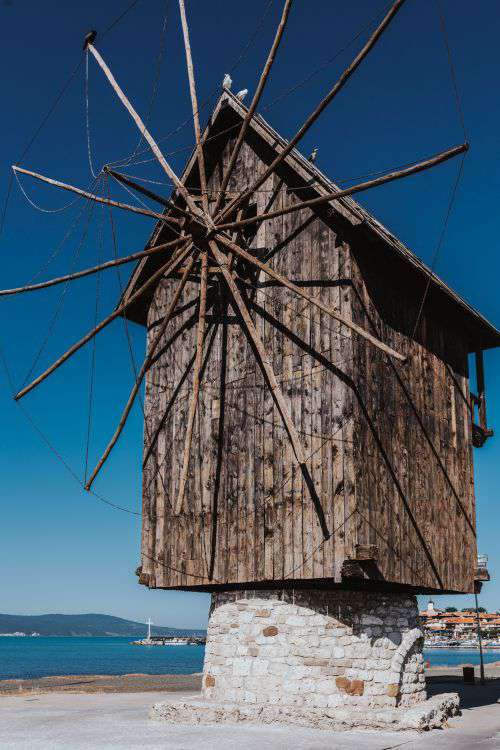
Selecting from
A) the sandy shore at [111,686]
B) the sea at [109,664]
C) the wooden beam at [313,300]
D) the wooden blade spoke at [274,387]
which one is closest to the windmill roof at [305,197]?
the wooden beam at [313,300]

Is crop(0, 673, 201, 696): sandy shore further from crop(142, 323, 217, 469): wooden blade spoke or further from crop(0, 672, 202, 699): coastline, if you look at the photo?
crop(142, 323, 217, 469): wooden blade spoke

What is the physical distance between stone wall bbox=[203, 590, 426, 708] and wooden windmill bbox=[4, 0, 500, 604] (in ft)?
1.68

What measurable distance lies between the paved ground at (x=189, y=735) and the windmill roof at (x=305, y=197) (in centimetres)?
768

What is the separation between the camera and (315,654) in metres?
13.4

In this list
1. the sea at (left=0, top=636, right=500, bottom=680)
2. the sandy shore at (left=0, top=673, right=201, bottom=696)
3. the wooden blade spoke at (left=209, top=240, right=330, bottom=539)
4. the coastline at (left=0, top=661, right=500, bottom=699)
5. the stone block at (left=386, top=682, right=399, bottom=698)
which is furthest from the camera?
the sea at (left=0, top=636, right=500, bottom=680)

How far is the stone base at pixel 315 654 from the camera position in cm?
1331

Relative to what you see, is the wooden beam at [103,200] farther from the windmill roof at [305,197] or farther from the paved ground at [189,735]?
the paved ground at [189,735]

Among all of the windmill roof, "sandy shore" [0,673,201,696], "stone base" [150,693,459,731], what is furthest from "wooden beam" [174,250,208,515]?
"sandy shore" [0,673,201,696]

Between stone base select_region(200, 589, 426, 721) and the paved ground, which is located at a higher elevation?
stone base select_region(200, 589, 426, 721)

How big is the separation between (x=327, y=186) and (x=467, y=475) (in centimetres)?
677

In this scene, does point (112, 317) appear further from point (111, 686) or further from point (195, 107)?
point (111, 686)

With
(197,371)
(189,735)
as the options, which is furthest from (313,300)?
(189,735)

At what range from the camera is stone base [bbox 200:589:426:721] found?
43.7 ft

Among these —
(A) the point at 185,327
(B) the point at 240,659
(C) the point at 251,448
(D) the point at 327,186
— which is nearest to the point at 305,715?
(B) the point at 240,659
